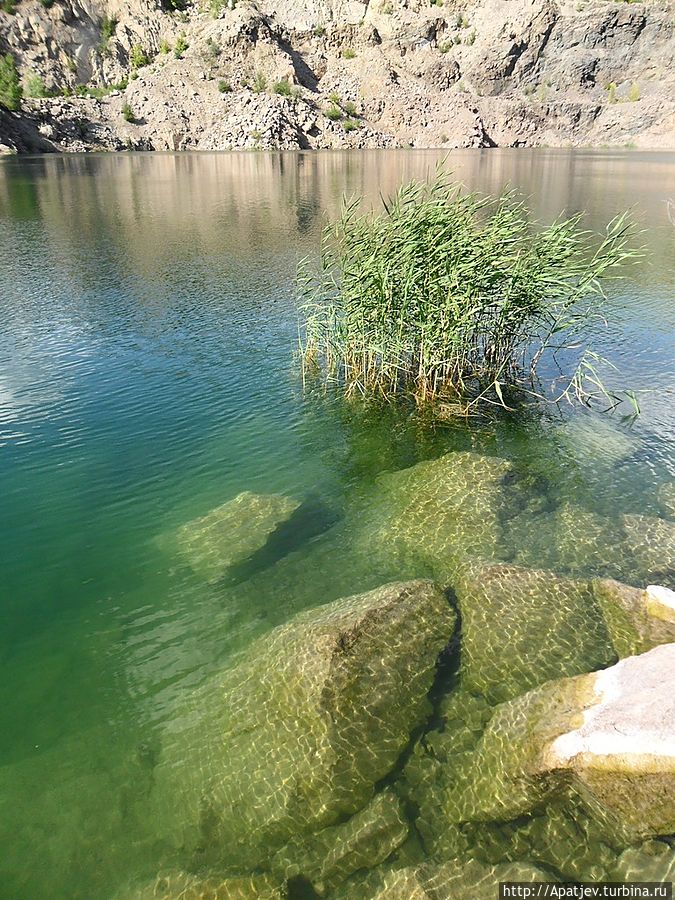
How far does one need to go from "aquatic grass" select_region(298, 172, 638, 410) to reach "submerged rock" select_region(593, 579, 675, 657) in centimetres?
520

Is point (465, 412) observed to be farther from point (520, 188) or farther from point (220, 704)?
point (520, 188)

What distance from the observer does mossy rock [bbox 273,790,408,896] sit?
188 inches

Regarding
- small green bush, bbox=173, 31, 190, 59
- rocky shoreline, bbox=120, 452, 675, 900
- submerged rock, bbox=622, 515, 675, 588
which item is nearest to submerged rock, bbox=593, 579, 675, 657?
rocky shoreline, bbox=120, 452, 675, 900

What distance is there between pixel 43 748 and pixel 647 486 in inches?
378

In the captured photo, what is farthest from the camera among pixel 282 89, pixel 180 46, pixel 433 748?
pixel 180 46

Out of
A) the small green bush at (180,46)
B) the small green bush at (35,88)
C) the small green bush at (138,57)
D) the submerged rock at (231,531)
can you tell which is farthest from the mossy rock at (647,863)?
the small green bush at (138,57)

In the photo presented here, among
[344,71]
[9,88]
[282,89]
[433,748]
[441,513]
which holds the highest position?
[344,71]

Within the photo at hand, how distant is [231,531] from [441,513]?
10.7ft

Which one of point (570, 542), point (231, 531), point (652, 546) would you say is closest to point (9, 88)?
point (231, 531)

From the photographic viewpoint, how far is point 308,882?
4715 millimetres

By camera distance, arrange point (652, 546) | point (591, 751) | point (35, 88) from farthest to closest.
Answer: point (35, 88), point (652, 546), point (591, 751)

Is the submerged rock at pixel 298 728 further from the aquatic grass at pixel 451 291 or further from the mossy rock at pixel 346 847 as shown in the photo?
the aquatic grass at pixel 451 291

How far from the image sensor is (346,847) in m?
4.95

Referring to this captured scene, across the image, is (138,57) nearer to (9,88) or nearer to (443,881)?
(9,88)
